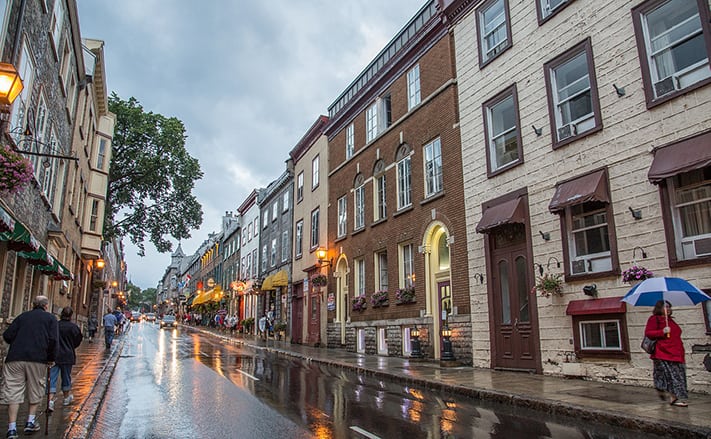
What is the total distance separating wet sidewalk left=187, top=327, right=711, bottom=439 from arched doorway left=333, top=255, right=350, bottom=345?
354 inches

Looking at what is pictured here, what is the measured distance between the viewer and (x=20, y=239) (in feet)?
31.0

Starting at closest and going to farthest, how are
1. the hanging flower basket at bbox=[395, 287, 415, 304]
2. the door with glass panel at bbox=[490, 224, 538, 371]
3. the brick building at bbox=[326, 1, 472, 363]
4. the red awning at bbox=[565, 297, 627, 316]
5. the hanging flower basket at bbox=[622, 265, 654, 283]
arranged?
1. the hanging flower basket at bbox=[622, 265, 654, 283]
2. the red awning at bbox=[565, 297, 627, 316]
3. the door with glass panel at bbox=[490, 224, 538, 371]
4. the brick building at bbox=[326, 1, 472, 363]
5. the hanging flower basket at bbox=[395, 287, 415, 304]

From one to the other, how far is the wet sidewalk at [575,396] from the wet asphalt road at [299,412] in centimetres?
27

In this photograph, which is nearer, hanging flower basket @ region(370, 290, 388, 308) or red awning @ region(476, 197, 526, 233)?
red awning @ region(476, 197, 526, 233)

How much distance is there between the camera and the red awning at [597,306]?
408 inches

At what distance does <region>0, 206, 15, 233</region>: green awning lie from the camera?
836 cm

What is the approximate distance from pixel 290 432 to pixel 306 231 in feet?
73.4

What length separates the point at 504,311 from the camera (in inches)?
539

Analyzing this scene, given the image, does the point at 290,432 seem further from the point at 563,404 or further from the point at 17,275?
the point at 17,275

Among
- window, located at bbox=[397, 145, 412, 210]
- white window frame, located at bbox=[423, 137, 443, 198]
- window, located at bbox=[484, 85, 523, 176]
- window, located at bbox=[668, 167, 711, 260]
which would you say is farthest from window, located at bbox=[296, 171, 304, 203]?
window, located at bbox=[668, 167, 711, 260]

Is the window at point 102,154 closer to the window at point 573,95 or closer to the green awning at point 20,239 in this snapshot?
the green awning at point 20,239

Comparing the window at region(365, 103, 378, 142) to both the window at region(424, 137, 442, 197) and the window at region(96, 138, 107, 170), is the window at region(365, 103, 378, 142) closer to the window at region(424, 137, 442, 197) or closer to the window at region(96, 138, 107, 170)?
the window at region(424, 137, 442, 197)

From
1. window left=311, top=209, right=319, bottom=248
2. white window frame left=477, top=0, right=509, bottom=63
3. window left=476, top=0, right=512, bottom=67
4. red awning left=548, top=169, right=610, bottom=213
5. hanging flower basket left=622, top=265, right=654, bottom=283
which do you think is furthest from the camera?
window left=311, top=209, right=319, bottom=248

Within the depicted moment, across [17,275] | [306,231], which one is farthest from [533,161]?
[306,231]
